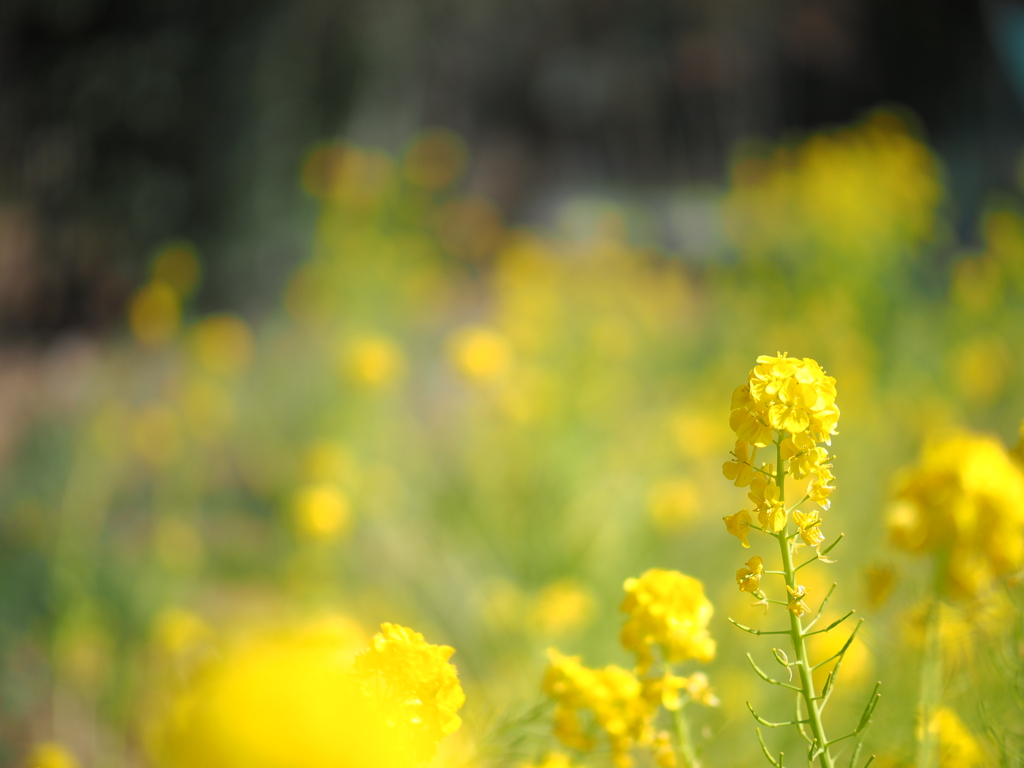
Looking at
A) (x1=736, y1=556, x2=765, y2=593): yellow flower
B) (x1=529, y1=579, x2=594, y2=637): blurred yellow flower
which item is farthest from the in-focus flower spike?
(x1=529, y1=579, x2=594, y2=637): blurred yellow flower

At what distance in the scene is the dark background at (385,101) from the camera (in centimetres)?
333

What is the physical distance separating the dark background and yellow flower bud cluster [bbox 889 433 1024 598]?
3577 mm

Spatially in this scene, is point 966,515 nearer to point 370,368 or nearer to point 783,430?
point 783,430

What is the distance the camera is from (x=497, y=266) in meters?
4.85

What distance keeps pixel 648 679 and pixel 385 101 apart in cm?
401

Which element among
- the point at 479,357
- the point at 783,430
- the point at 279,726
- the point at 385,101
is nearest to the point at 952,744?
the point at 783,430

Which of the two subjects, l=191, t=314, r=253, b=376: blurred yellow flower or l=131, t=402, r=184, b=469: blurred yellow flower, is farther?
l=191, t=314, r=253, b=376: blurred yellow flower

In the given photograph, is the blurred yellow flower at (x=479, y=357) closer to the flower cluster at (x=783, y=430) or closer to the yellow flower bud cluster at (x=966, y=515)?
the yellow flower bud cluster at (x=966, y=515)

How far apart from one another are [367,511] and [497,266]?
3076 mm

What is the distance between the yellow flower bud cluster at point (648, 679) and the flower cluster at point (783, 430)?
12cm

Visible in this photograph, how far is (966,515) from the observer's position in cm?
73

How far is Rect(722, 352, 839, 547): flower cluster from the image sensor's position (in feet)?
1.78

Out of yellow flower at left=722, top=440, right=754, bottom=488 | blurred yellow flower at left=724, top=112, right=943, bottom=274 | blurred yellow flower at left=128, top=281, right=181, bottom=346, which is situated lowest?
yellow flower at left=722, top=440, right=754, bottom=488

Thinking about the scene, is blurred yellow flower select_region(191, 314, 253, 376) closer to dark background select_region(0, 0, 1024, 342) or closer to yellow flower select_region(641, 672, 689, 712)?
dark background select_region(0, 0, 1024, 342)
